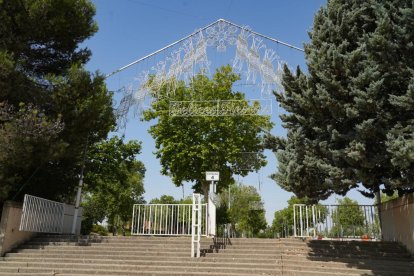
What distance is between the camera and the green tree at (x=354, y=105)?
25.8ft

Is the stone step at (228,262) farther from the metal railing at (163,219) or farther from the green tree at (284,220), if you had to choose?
the green tree at (284,220)

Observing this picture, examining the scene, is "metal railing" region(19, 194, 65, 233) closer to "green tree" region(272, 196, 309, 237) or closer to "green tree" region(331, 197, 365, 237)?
"green tree" region(331, 197, 365, 237)

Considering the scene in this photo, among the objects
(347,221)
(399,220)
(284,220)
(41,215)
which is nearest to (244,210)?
(284,220)

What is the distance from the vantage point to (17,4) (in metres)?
11.9

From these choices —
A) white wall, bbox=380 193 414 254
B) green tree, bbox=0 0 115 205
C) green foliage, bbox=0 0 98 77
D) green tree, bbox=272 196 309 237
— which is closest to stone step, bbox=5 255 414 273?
white wall, bbox=380 193 414 254

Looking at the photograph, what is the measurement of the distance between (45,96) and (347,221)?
10.8 meters

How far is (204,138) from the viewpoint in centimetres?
2047

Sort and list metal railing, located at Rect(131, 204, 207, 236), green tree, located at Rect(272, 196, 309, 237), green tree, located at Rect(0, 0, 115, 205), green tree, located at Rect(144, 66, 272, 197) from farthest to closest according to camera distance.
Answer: green tree, located at Rect(272, 196, 309, 237) → green tree, located at Rect(144, 66, 272, 197) → metal railing, located at Rect(131, 204, 207, 236) → green tree, located at Rect(0, 0, 115, 205)

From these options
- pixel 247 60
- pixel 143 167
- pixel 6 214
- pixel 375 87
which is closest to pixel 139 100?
pixel 247 60

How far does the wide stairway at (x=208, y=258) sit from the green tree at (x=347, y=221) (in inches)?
36.3

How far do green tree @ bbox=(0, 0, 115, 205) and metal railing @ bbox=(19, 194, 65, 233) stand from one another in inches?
29.2

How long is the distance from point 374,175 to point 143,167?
3452 cm

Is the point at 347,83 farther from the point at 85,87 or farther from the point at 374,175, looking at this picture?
the point at 85,87

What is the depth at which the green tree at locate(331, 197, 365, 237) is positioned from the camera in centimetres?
1155
